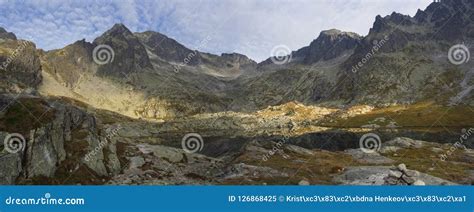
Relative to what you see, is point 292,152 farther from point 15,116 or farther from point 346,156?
point 15,116

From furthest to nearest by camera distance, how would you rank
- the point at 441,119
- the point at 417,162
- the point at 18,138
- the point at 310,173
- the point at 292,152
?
the point at 441,119, the point at 292,152, the point at 417,162, the point at 310,173, the point at 18,138

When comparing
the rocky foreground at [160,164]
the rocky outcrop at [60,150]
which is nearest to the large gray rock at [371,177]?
the rocky foreground at [160,164]

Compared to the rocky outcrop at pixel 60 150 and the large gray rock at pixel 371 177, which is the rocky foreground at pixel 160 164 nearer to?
the rocky outcrop at pixel 60 150

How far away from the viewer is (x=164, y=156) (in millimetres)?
83812

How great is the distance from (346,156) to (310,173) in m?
25.7

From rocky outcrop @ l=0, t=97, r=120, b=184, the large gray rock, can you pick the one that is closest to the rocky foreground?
rocky outcrop @ l=0, t=97, r=120, b=184

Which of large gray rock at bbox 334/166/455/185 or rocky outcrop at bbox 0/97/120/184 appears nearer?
rocky outcrop at bbox 0/97/120/184

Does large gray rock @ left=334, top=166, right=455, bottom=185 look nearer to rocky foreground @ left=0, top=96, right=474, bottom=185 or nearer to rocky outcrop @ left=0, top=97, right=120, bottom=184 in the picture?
rocky foreground @ left=0, top=96, right=474, bottom=185

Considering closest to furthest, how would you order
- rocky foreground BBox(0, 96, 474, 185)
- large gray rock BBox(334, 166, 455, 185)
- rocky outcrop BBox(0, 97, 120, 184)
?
1. rocky outcrop BBox(0, 97, 120, 184)
2. rocky foreground BBox(0, 96, 474, 185)
3. large gray rock BBox(334, 166, 455, 185)

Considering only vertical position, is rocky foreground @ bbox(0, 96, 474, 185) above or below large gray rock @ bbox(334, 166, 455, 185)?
above

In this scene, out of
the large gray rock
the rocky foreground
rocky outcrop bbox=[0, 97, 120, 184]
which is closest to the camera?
rocky outcrop bbox=[0, 97, 120, 184]

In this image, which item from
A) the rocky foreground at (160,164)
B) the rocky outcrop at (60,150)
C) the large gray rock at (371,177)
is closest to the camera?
the rocky outcrop at (60,150)


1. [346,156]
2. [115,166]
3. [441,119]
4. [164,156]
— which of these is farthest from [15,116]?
[441,119]

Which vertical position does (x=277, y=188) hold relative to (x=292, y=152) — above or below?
below
